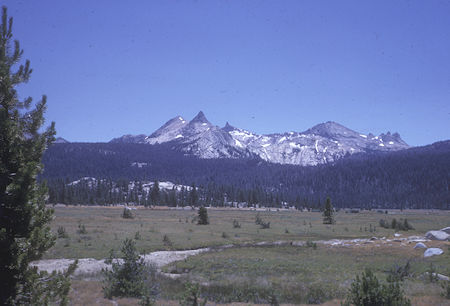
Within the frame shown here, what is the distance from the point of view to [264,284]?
65.5ft

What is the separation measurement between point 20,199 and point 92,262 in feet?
72.4

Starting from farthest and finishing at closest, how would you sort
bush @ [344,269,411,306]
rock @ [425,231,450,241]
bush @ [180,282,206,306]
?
rock @ [425,231,450,241] < bush @ [180,282,206,306] < bush @ [344,269,411,306]

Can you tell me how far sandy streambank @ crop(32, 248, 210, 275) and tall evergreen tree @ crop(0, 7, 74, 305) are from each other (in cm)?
1372

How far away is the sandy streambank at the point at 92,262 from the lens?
2306cm

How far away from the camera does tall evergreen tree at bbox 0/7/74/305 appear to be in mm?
6742

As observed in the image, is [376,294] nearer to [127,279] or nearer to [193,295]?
[193,295]

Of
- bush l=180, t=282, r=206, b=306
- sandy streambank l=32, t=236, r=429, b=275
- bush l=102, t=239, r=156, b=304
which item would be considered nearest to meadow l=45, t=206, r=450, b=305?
bush l=102, t=239, r=156, b=304

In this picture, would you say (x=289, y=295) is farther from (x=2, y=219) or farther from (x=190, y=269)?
(x=2, y=219)

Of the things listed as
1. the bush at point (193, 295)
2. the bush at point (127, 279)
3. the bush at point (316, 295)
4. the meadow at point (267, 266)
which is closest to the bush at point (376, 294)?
the bush at point (193, 295)

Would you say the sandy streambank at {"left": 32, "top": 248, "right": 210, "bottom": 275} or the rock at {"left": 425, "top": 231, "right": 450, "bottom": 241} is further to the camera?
the rock at {"left": 425, "top": 231, "right": 450, "bottom": 241}

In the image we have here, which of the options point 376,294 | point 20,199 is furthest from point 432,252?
point 20,199

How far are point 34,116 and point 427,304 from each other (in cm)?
1671

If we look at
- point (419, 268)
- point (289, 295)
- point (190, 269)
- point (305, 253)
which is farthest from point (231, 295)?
point (305, 253)

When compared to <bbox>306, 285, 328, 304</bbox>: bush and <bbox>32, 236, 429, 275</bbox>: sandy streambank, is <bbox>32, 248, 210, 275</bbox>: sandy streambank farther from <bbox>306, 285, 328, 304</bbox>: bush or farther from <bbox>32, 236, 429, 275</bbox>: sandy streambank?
<bbox>306, 285, 328, 304</bbox>: bush
